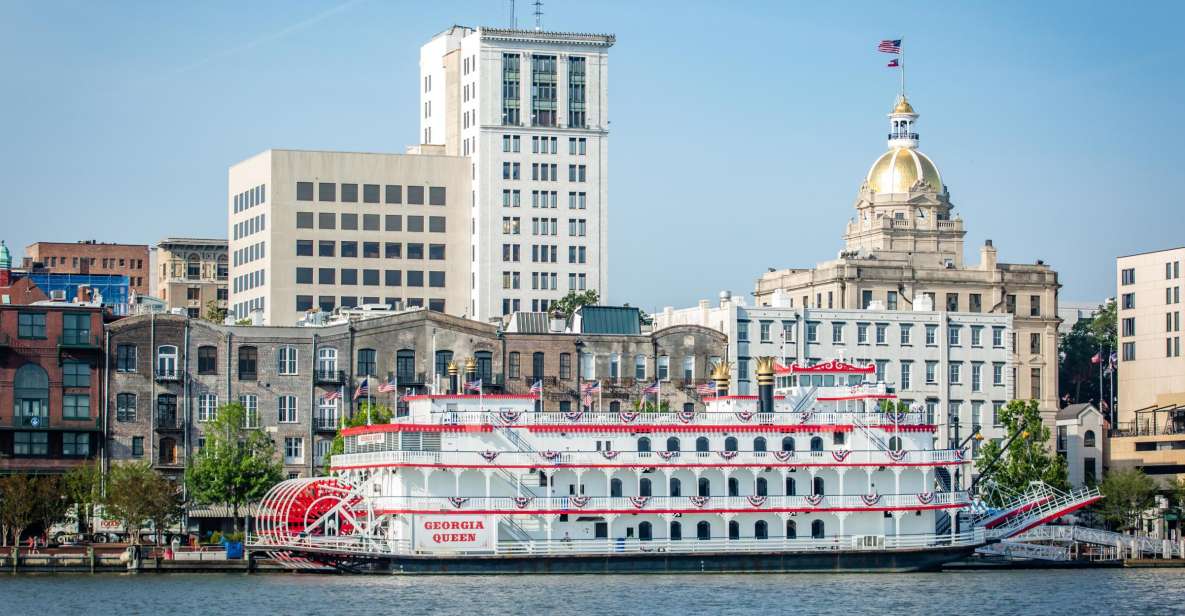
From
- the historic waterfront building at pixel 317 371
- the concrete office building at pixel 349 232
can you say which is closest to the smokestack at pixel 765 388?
the historic waterfront building at pixel 317 371

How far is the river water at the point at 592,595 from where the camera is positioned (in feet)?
254

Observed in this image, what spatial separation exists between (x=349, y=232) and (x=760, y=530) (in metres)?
68.6

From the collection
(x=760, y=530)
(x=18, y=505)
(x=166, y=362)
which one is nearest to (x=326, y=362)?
(x=166, y=362)

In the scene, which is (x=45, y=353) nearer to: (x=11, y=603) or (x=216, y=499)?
(x=216, y=499)

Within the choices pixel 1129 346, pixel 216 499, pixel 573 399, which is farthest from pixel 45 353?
pixel 1129 346

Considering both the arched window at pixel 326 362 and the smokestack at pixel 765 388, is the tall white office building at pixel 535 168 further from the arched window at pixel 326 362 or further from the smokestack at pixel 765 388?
the smokestack at pixel 765 388

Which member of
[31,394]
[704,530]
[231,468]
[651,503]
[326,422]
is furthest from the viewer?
[326,422]

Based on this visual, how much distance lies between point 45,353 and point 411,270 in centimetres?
4988

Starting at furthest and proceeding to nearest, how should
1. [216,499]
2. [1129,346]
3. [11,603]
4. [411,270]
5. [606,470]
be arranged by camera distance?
[411,270] < [1129,346] < [216,499] < [606,470] < [11,603]

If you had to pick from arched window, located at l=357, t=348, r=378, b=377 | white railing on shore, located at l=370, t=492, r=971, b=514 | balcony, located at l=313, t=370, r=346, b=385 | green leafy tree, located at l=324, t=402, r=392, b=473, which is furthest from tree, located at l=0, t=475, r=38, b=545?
arched window, located at l=357, t=348, r=378, b=377

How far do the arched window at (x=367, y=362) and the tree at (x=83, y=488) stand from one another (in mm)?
14866

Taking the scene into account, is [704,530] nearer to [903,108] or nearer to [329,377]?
[329,377]

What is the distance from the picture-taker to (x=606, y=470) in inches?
3460

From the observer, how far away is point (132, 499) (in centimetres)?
9594
